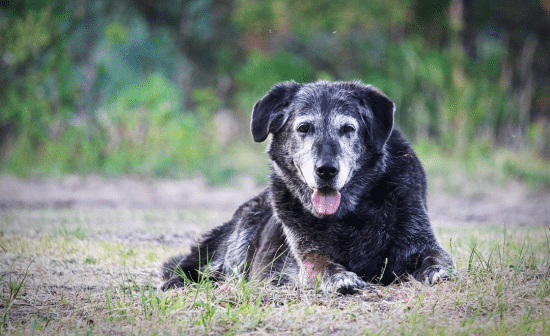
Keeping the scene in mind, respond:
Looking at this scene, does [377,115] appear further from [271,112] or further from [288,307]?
[288,307]

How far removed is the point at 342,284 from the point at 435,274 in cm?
59

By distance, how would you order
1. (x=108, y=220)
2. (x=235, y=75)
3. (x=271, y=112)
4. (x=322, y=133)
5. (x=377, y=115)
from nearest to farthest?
1. (x=322, y=133)
2. (x=377, y=115)
3. (x=271, y=112)
4. (x=108, y=220)
5. (x=235, y=75)

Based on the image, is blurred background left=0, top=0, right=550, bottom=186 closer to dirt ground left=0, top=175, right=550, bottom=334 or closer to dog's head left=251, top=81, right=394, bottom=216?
dirt ground left=0, top=175, right=550, bottom=334

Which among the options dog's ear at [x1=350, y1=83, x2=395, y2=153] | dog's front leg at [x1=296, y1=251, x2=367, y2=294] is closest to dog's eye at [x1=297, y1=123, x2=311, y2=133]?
dog's ear at [x1=350, y1=83, x2=395, y2=153]

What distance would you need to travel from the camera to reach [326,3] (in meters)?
12.9

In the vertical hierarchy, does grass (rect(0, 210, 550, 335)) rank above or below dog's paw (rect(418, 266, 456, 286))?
below

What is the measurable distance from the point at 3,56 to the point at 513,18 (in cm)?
1261

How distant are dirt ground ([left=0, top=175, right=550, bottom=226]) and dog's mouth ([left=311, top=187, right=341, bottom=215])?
13.6 feet

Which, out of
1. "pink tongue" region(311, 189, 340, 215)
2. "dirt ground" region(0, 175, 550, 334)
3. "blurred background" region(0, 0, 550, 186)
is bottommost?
"dirt ground" region(0, 175, 550, 334)

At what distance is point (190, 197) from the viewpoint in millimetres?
9711

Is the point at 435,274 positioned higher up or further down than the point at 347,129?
further down

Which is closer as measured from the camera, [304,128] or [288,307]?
[288,307]

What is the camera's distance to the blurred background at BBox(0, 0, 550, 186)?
10570mm

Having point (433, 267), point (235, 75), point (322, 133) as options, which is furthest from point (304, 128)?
point (235, 75)
